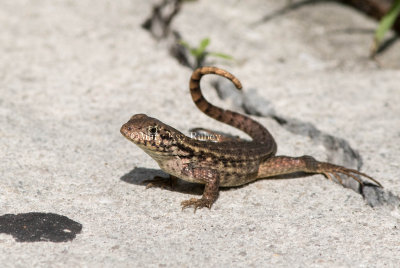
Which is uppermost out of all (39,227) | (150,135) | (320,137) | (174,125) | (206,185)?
(150,135)

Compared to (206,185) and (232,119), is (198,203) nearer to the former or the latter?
(206,185)

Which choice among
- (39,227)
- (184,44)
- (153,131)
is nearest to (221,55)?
(184,44)

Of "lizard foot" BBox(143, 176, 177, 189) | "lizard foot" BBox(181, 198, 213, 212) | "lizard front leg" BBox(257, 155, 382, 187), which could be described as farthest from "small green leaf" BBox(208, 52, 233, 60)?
"lizard foot" BBox(181, 198, 213, 212)

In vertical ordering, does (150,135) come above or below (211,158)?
above

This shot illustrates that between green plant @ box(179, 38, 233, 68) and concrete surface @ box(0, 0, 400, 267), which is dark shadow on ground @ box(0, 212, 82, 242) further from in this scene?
green plant @ box(179, 38, 233, 68)

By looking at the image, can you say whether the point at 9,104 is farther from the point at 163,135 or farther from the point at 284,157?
the point at 284,157

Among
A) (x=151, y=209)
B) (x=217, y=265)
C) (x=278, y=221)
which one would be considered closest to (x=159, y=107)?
(x=151, y=209)

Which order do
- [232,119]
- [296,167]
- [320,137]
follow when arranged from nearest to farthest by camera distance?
[296,167] → [232,119] → [320,137]

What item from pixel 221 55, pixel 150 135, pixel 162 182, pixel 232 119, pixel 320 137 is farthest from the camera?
pixel 221 55
